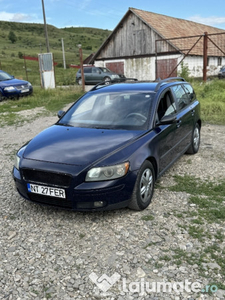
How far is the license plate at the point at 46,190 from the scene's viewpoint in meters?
3.40

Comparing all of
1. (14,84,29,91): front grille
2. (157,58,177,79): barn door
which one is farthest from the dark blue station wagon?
(157,58,177,79): barn door

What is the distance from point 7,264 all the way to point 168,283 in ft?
Result: 5.16

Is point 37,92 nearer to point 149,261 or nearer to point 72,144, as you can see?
point 72,144

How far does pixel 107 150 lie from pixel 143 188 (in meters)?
0.70

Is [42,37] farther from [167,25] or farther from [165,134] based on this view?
[165,134]

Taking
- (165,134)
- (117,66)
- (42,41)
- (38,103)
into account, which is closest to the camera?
(165,134)

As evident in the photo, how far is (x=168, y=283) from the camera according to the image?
2.63 m

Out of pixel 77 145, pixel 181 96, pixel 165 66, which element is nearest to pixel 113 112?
pixel 77 145

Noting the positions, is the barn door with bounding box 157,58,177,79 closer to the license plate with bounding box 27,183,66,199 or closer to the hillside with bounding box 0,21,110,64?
the license plate with bounding box 27,183,66,199

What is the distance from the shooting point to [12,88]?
14578mm

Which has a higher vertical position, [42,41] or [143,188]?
[42,41]

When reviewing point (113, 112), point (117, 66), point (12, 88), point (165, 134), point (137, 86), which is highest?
point (117, 66)

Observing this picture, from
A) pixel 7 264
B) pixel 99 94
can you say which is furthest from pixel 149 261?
pixel 99 94

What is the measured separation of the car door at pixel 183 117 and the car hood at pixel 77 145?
51.9 inches
